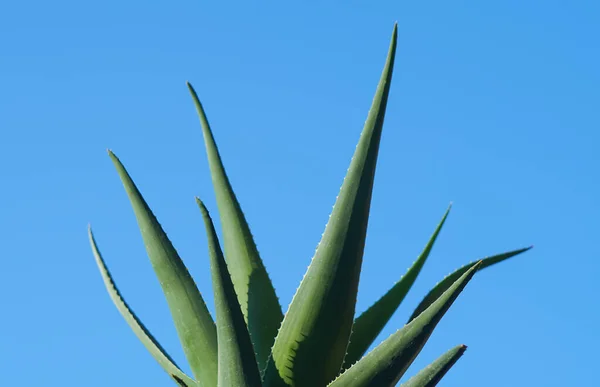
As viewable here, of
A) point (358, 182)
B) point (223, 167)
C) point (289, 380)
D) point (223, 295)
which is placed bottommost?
point (289, 380)

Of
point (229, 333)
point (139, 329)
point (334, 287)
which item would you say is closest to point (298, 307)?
point (334, 287)

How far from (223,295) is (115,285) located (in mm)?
723

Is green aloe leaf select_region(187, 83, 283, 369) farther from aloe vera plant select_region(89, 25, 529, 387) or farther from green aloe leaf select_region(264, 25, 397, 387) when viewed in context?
green aloe leaf select_region(264, 25, 397, 387)

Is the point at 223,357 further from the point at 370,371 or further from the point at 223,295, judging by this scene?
the point at 370,371

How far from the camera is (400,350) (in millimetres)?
1519

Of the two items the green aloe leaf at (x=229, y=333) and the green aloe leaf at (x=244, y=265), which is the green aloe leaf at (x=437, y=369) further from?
the green aloe leaf at (x=244, y=265)

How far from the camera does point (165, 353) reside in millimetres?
1917

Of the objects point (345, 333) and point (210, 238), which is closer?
point (210, 238)

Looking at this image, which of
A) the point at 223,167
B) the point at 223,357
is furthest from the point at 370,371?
the point at 223,167

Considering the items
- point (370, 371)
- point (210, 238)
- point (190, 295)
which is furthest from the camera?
point (190, 295)

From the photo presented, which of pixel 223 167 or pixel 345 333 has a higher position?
pixel 223 167

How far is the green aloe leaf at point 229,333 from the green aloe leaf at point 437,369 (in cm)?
30

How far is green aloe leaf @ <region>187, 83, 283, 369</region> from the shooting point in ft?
6.33

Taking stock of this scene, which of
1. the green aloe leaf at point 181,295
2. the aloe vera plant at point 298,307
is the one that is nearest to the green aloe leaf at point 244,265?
the aloe vera plant at point 298,307
